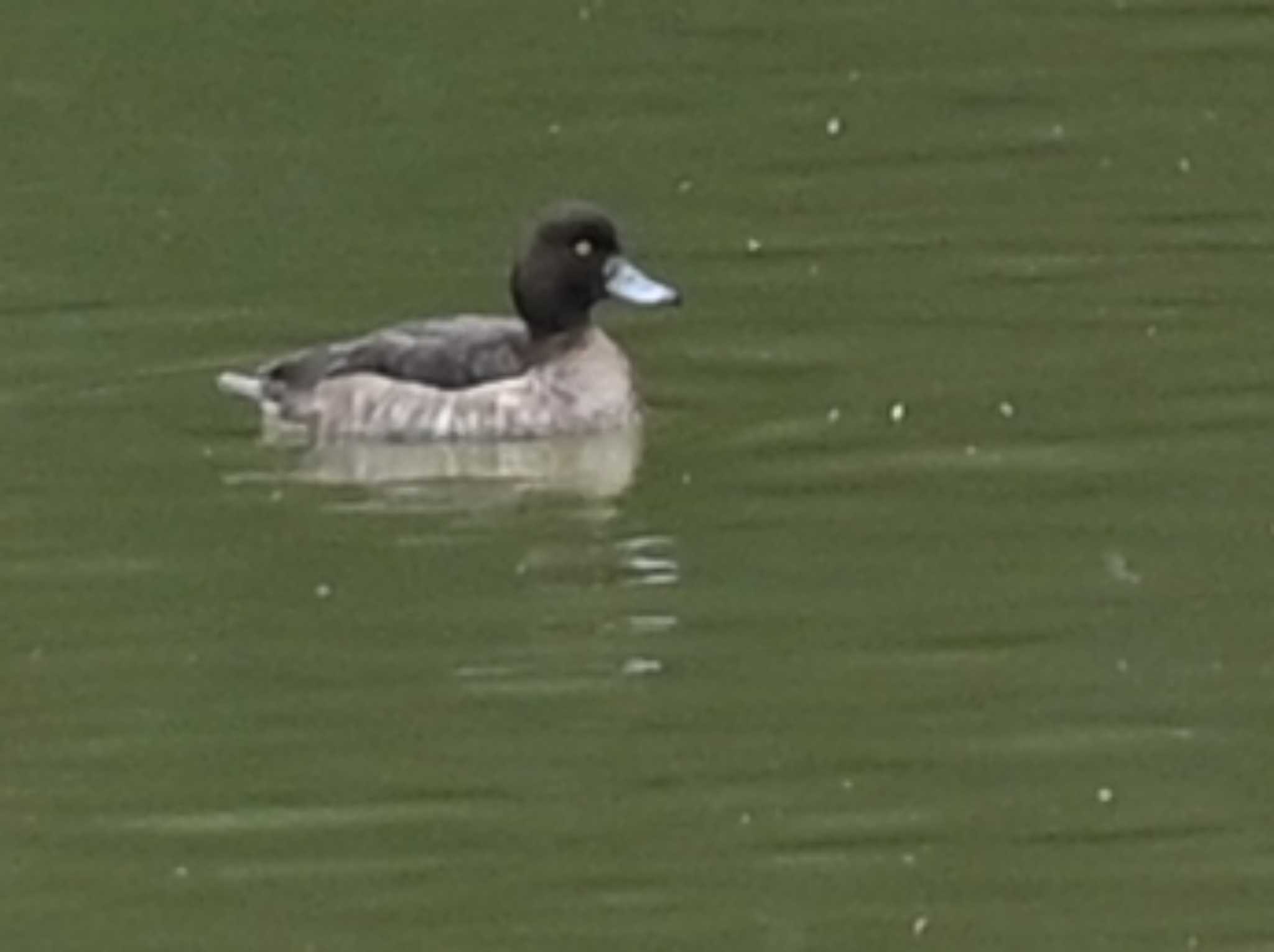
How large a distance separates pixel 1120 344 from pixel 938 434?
1.08 metres

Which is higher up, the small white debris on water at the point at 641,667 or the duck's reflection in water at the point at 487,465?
the small white debris on water at the point at 641,667

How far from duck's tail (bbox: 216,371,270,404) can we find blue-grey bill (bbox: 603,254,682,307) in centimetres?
113

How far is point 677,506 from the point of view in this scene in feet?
47.3

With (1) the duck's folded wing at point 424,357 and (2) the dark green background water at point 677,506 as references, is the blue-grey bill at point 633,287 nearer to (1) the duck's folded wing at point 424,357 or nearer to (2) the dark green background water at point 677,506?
(2) the dark green background water at point 677,506

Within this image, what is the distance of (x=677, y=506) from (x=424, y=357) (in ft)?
5.53

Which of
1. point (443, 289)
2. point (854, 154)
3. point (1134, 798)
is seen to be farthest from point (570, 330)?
point (1134, 798)

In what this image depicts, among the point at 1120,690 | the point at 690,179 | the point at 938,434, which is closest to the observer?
the point at 1120,690

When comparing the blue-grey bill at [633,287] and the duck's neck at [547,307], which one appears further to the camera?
the duck's neck at [547,307]

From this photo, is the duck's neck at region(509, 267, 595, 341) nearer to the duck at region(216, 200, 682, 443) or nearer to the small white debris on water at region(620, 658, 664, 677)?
the duck at region(216, 200, 682, 443)

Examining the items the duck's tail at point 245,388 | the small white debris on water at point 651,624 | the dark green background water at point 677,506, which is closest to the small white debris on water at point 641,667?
the dark green background water at point 677,506

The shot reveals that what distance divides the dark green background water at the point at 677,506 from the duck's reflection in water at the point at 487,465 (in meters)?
0.09

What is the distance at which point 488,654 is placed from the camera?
1284 centimetres

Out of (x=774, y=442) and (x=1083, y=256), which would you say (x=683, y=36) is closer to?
(x=1083, y=256)

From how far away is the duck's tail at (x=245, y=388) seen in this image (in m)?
15.8
